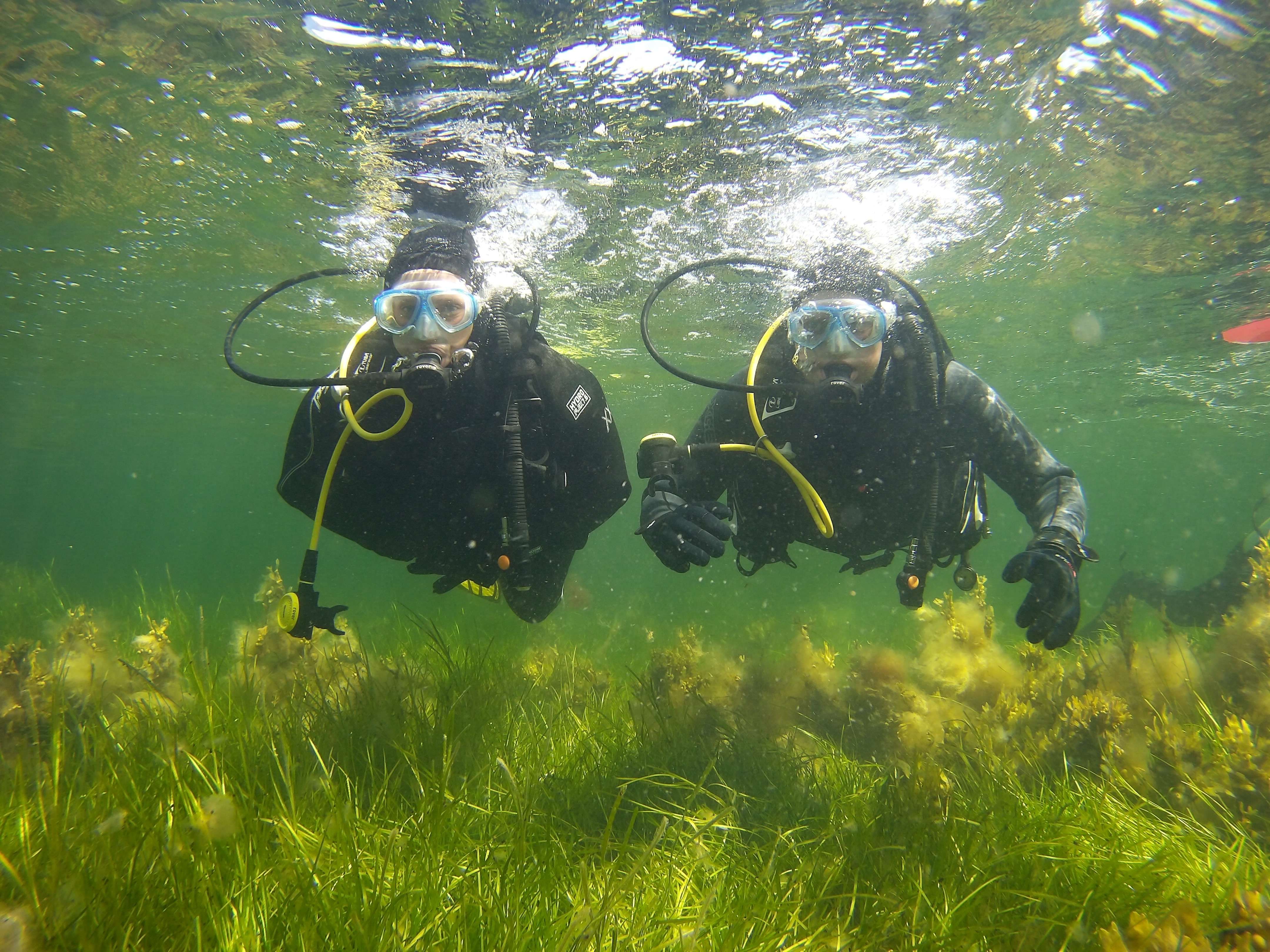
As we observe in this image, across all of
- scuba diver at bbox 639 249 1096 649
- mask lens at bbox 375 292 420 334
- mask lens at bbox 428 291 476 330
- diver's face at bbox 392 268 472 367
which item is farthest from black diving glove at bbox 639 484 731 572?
mask lens at bbox 375 292 420 334

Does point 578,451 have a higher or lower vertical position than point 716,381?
lower

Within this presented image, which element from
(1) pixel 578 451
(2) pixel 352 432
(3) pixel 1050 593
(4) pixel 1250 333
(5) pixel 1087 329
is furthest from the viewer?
(5) pixel 1087 329

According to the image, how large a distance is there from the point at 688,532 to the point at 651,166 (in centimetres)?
709

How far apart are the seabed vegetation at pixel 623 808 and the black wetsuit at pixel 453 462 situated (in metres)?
0.87

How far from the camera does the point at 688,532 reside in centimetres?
417

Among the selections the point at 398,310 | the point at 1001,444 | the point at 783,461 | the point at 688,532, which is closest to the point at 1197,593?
the point at 1001,444

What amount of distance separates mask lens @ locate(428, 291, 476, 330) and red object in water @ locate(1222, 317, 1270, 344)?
20.1 m

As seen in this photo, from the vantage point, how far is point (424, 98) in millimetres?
7430

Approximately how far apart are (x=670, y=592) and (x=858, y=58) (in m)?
19.7

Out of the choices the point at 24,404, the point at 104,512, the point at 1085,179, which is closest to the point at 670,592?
the point at 1085,179

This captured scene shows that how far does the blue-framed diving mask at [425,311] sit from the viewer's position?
486cm

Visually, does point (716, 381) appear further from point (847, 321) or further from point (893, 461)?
point (893, 461)

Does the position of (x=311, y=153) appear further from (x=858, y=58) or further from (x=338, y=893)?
(x=338, y=893)

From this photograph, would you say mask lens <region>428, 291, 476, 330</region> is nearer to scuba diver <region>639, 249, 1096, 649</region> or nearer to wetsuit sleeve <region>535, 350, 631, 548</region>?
wetsuit sleeve <region>535, 350, 631, 548</region>
